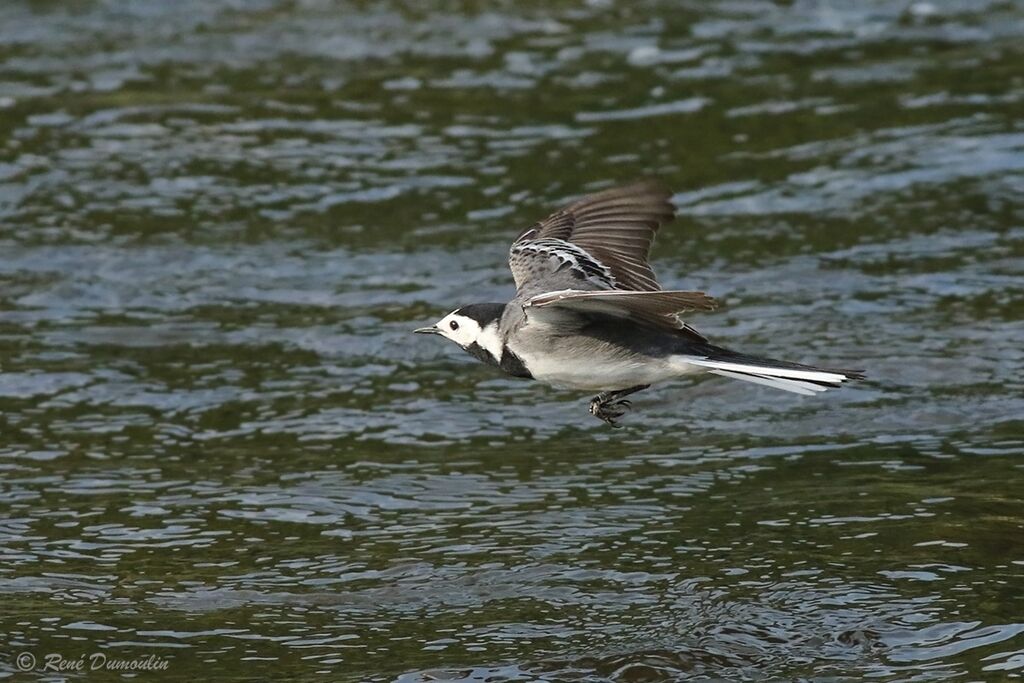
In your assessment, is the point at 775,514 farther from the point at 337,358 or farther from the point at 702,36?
the point at 702,36

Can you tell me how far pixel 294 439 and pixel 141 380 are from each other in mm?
1338

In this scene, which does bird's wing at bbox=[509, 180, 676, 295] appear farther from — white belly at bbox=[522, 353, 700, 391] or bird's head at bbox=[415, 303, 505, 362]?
white belly at bbox=[522, 353, 700, 391]

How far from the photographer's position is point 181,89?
1502 centimetres

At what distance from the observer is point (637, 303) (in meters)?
6.67

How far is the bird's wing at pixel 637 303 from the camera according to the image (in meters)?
6.21

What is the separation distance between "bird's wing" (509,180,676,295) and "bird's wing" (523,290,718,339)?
0.67m

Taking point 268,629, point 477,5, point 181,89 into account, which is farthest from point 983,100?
point 268,629

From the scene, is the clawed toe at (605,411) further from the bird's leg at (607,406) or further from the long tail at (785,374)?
the long tail at (785,374)

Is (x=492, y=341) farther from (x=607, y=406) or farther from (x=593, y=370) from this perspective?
(x=607, y=406)

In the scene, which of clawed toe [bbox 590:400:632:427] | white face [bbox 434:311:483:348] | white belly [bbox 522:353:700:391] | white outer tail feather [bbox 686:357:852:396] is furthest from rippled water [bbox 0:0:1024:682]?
white outer tail feather [bbox 686:357:852:396]

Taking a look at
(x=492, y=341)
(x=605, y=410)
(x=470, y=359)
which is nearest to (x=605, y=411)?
(x=605, y=410)

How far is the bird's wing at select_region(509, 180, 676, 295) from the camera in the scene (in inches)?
311

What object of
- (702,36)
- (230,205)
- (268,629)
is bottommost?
(268,629)

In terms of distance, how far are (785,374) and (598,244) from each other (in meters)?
2.11
